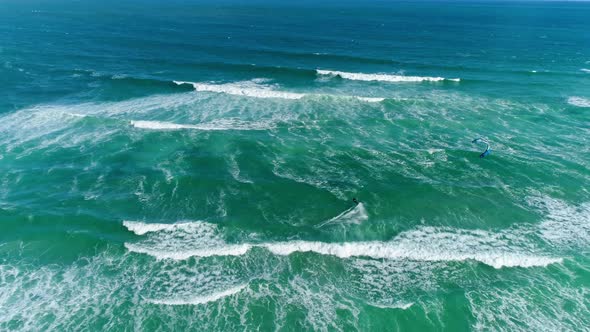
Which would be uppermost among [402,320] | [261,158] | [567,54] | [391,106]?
[567,54]

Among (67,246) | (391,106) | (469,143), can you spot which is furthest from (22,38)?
(469,143)

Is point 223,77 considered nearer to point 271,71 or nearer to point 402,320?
point 271,71

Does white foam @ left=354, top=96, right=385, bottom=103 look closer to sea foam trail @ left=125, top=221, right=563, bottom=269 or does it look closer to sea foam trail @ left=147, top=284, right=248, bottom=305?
sea foam trail @ left=125, top=221, right=563, bottom=269

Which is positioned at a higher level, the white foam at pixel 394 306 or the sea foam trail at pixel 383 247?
the sea foam trail at pixel 383 247

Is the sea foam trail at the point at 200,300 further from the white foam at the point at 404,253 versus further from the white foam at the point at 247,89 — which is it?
the white foam at the point at 247,89

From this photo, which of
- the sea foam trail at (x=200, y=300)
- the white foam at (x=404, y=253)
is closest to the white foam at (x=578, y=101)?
the white foam at (x=404, y=253)

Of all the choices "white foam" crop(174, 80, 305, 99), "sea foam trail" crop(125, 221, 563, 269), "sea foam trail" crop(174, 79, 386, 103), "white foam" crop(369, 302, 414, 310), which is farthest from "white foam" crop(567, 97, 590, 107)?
"white foam" crop(369, 302, 414, 310)
